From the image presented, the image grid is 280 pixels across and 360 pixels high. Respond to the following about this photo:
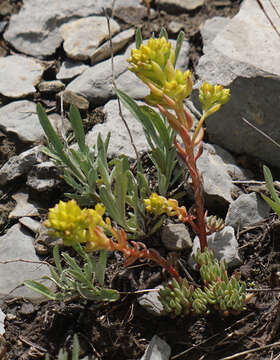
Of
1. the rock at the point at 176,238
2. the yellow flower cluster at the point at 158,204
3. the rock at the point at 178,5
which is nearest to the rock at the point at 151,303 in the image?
the rock at the point at 176,238

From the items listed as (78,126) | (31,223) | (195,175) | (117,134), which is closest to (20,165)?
(31,223)

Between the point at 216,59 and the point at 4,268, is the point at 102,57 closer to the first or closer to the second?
the point at 216,59

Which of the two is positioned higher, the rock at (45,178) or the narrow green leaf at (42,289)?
the rock at (45,178)

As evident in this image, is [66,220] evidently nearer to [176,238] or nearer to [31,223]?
[176,238]

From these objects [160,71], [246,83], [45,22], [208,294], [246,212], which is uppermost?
[160,71]

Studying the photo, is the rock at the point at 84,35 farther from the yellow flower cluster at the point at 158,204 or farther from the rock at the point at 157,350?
the rock at the point at 157,350

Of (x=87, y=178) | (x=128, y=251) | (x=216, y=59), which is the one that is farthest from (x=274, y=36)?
(x=128, y=251)
